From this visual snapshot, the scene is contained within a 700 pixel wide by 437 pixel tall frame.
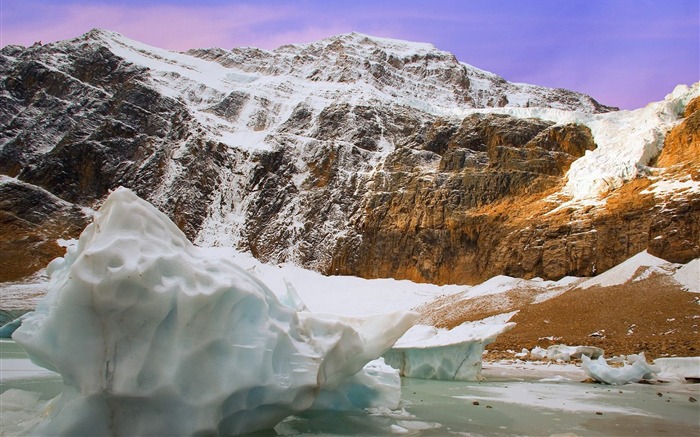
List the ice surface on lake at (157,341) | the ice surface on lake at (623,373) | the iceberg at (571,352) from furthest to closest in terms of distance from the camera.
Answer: the iceberg at (571,352) → the ice surface on lake at (623,373) → the ice surface on lake at (157,341)

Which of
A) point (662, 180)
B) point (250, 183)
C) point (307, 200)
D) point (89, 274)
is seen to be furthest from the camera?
point (250, 183)

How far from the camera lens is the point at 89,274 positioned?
129 inches

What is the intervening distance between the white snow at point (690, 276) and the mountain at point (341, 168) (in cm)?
266

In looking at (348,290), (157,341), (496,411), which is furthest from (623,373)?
(348,290)

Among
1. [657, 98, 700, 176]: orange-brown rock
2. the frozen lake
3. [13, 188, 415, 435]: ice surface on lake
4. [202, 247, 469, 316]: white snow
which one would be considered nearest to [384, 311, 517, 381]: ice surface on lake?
the frozen lake

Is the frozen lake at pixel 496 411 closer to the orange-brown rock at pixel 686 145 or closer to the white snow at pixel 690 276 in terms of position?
the white snow at pixel 690 276

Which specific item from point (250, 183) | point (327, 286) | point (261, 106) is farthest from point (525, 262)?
point (261, 106)

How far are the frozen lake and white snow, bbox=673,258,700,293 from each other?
41.8 ft

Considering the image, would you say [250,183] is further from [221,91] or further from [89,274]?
[89,274]

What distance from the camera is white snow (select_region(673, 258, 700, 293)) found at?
19.0 metres

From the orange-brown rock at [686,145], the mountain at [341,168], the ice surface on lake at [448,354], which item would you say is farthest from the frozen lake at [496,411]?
the orange-brown rock at [686,145]

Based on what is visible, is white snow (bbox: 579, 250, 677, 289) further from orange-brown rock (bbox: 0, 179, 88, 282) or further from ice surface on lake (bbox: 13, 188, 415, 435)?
orange-brown rock (bbox: 0, 179, 88, 282)

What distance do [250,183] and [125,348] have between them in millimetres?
43649

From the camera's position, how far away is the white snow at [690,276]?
62.3 feet
